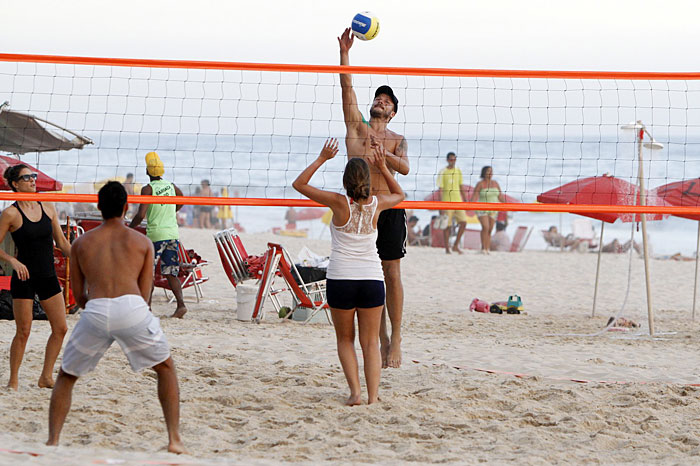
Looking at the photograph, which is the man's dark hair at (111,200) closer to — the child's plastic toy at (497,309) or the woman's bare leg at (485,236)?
the child's plastic toy at (497,309)

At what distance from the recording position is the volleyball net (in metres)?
5.54

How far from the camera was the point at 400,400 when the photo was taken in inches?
201

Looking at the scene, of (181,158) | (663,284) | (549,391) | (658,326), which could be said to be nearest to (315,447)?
(549,391)

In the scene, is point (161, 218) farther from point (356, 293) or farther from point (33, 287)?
point (356, 293)

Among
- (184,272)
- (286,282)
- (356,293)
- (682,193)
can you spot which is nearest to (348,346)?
(356,293)

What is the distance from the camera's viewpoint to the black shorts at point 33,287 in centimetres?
497

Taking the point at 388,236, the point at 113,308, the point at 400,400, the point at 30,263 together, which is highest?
the point at 388,236

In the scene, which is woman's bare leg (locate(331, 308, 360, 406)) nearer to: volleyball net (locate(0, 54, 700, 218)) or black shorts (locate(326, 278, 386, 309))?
black shorts (locate(326, 278, 386, 309))

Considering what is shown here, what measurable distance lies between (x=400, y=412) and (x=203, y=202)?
1.76 metres

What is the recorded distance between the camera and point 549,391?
5.39m

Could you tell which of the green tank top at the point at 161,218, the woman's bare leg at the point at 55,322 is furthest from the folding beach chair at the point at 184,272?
the woman's bare leg at the point at 55,322

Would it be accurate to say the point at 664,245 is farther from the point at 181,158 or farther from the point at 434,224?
the point at 181,158

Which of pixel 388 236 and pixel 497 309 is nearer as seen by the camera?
pixel 388 236

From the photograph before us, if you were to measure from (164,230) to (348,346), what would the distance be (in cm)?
399
